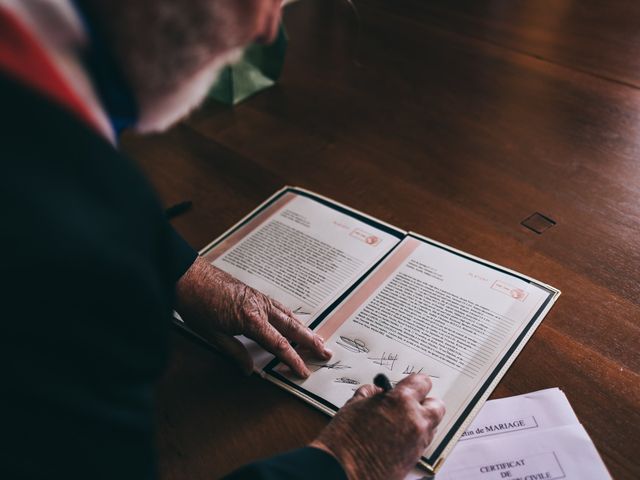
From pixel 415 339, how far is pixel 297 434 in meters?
0.23

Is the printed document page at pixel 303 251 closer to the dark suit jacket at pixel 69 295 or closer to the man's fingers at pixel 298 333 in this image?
the man's fingers at pixel 298 333

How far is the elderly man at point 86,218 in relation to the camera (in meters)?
0.44

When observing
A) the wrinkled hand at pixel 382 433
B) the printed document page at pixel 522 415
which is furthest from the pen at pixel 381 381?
the printed document page at pixel 522 415

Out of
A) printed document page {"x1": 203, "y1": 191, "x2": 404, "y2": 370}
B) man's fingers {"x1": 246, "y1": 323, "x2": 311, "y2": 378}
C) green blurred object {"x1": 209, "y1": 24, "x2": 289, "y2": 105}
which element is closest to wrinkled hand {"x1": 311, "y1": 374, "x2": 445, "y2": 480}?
man's fingers {"x1": 246, "y1": 323, "x2": 311, "y2": 378}

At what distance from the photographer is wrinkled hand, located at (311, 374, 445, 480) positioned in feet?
2.29

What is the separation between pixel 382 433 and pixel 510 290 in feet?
1.20

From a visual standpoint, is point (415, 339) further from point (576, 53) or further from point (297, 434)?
point (576, 53)

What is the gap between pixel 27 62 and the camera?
1.43 ft

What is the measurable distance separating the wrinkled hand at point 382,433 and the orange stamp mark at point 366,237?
1.16ft

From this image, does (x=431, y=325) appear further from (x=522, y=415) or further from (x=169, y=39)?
(x=169, y=39)

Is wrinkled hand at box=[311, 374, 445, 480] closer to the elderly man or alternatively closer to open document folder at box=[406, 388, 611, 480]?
open document folder at box=[406, 388, 611, 480]

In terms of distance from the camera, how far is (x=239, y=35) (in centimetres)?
56

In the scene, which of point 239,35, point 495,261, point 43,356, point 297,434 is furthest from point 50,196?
point 495,261
